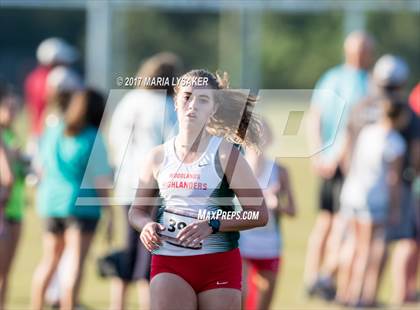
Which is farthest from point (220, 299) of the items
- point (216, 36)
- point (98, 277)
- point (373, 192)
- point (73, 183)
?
point (216, 36)

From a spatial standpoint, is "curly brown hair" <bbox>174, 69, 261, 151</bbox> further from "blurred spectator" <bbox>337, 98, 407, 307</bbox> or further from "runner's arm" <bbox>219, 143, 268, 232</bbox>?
"blurred spectator" <bbox>337, 98, 407, 307</bbox>

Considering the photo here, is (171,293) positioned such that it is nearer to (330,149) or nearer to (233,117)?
(233,117)

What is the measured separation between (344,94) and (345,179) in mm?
1042

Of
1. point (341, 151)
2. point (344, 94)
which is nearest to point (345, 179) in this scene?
point (341, 151)

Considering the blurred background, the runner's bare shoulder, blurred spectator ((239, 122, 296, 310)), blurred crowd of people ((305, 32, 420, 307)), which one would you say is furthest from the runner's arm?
the blurred background

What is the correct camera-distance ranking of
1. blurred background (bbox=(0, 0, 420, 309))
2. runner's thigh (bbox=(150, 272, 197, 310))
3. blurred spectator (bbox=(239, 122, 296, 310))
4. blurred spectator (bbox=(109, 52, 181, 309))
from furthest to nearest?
1. blurred background (bbox=(0, 0, 420, 309))
2. blurred spectator (bbox=(109, 52, 181, 309))
3. blurred spectator (bbox=(239, 122, 296, 310))
4. runner's thigh (bbox=(150, 272, 197, 310))

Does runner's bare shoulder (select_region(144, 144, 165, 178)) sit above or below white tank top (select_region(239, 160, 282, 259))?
above

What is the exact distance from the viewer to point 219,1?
26.9m

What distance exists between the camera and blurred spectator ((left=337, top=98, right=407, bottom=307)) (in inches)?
392

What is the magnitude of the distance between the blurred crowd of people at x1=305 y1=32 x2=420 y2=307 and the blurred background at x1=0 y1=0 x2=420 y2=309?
48.4 ft

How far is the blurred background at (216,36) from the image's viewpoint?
27.2 m

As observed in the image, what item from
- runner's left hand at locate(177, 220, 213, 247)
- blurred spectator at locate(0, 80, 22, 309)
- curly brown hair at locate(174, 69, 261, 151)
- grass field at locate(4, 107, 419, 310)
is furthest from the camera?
grass field at locate(4, 107, 419, 310)

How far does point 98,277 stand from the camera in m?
12.1

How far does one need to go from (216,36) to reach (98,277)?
30019 millimetres
